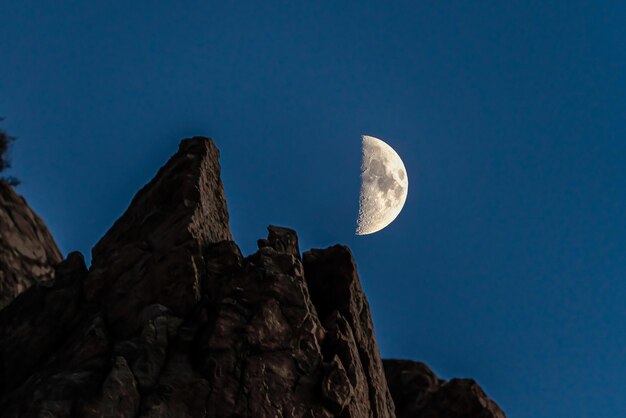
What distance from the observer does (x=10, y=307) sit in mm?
39312

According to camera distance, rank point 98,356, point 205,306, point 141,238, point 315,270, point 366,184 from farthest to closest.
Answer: point 366,184 → point 315,270 → point 141,238 → point 205,306 → point 98,356

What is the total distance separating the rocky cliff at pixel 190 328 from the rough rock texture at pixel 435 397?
1158 centimetres

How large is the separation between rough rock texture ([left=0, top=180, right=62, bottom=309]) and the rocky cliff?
1059 centimetres

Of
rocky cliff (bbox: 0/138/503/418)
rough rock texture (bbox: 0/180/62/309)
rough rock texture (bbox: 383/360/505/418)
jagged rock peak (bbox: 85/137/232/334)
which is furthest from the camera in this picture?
rough rock texture (bbox: 383/360/505/418)

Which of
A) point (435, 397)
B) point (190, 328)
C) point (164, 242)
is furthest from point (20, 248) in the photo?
point (435, 397)

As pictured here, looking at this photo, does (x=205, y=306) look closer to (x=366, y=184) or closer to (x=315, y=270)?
(x=315, y=270)

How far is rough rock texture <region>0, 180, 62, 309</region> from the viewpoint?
50406 mm

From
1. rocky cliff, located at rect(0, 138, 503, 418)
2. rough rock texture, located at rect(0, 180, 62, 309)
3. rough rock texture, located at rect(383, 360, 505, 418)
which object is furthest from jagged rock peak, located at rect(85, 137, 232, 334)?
rough rock texture, located at rect(383, 360, 505, 418)

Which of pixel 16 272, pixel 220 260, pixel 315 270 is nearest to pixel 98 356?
pixel 220 260

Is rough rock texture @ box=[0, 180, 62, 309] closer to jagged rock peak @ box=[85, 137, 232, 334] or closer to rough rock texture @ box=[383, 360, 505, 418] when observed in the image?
jagged rock peak @ box=[85, 137, 232, 334]

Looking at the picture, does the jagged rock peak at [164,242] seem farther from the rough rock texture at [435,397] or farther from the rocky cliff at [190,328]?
the rough rock texture at [435,397]

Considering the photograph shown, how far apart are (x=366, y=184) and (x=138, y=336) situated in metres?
39.0

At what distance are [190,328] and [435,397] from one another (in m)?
26.6

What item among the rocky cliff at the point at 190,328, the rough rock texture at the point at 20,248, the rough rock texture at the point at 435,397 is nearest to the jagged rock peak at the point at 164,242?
the rocky cliff at the point at 190,328
